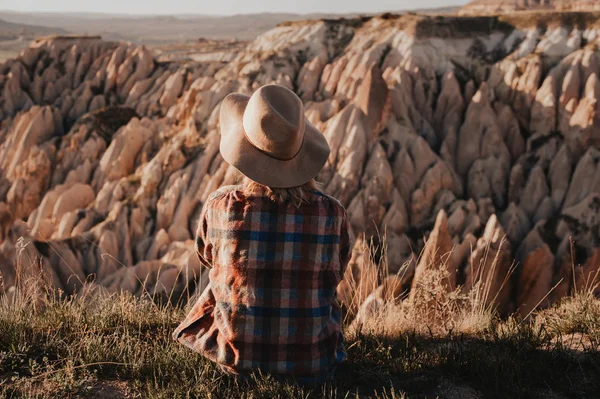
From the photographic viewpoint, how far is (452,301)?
5039 mm

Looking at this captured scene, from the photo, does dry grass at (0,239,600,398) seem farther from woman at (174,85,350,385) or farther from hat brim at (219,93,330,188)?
hat brim at (219,93,330,188)

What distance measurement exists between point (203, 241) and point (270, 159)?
81cm

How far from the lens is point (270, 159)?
322 cm

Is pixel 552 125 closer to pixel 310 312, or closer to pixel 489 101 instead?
pixel 489 101

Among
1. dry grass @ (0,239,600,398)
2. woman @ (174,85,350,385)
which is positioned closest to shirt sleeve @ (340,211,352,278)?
woman @ (174,85,350,385)

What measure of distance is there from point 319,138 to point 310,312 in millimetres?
1059

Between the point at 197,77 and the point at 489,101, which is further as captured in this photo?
the point at 197,77

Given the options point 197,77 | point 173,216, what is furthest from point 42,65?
point 173,216

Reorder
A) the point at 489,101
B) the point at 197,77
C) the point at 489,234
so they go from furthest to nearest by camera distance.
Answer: the point at 197,77 < the point at 489,101 < the point at 489,234

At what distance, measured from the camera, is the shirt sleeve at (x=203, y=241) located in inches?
138

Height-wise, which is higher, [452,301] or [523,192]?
[452,301]

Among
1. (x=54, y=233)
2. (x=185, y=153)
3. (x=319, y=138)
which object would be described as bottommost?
(x=54, y=233)

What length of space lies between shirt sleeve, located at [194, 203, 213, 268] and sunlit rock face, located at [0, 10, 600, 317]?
26.8ft

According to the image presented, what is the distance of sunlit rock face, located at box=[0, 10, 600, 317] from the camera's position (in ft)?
48.9
